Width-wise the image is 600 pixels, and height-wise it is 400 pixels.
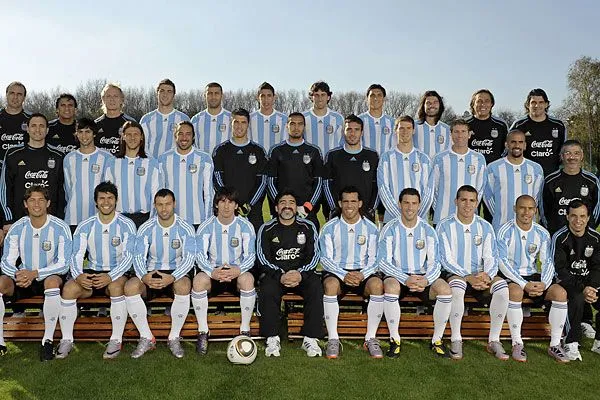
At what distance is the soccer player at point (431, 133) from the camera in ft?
20.5

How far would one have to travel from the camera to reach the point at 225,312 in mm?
5762

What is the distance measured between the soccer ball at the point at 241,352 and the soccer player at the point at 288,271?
0.85 ft

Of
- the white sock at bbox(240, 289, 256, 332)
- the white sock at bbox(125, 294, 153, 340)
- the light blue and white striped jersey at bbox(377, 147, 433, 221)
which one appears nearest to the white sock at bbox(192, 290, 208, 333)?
the white sock at bbox(240, 289, 256, 332)

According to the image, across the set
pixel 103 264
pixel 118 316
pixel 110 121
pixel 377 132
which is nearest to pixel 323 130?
pixel 377 132

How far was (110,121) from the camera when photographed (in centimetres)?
616

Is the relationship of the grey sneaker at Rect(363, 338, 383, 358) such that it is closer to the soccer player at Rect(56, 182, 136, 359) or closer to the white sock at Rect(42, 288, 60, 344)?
the soccer player at Rect(56, 182, 136, 359)

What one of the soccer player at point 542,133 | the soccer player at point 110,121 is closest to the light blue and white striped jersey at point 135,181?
the soccer player at point 110,121

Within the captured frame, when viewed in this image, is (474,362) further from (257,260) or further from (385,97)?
(385,97)

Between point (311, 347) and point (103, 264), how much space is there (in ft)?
6.83

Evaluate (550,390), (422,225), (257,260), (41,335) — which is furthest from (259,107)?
(550,390)

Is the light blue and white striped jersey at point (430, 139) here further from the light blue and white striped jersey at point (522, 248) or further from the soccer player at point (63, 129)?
the soccer player at point (63, 129)

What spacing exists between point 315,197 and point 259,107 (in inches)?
61.4

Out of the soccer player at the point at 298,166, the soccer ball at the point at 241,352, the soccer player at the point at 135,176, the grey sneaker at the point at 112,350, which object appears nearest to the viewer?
the soccer ball at the point at 241,352

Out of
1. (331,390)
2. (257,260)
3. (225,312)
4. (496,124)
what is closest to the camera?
(331,390)
